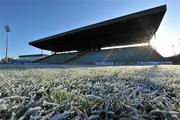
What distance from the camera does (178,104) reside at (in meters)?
1.38

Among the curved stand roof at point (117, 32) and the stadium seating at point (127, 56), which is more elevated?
the curved stand roof at point (117, 32)

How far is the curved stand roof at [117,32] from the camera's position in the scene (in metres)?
23.3

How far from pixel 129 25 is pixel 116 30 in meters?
2.81

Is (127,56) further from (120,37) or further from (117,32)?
(120,37)

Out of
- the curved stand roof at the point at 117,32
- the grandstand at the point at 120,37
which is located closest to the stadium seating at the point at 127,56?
the grandstand at the point at 120,37

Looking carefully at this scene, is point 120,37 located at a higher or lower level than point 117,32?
lower

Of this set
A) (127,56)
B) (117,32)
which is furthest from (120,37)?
(127,56)

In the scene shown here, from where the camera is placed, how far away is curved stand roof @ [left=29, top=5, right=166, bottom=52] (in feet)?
76.4

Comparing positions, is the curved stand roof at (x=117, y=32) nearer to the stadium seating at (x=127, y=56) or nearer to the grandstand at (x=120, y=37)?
the grandstand at (x=120, y=37)

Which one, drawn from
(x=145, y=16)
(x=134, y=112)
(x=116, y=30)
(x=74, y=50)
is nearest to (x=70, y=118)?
(x=134, y=112)

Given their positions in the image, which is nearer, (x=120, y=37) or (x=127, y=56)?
(x=127, y=56)

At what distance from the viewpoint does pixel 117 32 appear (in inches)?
1176

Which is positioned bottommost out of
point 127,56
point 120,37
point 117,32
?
point 127,56

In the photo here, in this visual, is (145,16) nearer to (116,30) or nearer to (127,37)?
(116,30)
